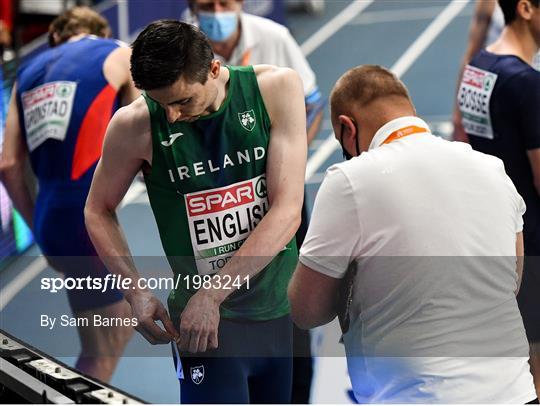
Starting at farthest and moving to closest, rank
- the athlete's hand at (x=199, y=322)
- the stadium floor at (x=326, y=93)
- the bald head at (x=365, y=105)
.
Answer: the stadium floor at (x=326, y=93)
the athlete's hand at (x=199, y=322)
the bald head at (x=365, y=105)

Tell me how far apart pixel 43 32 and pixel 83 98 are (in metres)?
5.72

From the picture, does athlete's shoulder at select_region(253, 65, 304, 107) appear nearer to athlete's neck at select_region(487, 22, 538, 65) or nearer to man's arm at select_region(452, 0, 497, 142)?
athlete's neck at select_region(487, 22, 538, 65)

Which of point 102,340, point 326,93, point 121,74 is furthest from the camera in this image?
point 326,93

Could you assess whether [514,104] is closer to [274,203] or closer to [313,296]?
[274,203]

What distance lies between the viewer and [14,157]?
3746 millimetres

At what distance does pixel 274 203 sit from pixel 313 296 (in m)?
0.39

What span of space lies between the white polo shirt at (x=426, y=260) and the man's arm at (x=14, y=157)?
1.84 meters

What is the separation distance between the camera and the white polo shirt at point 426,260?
2139 millimetres

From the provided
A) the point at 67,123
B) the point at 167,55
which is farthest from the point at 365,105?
the point at 67,123

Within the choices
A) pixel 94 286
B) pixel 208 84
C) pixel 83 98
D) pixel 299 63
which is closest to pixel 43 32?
pixel 299 63

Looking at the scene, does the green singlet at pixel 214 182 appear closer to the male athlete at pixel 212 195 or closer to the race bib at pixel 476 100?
the male athlete at pixel 212 195

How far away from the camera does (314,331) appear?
2.63 m

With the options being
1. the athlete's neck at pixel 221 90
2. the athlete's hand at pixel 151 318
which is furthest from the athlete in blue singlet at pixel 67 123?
the athlete's neck at pixel 221 90

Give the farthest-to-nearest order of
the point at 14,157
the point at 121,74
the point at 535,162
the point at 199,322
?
the point at 14,157, the point at 121,74, the point at 535,162, the point at 199,322
